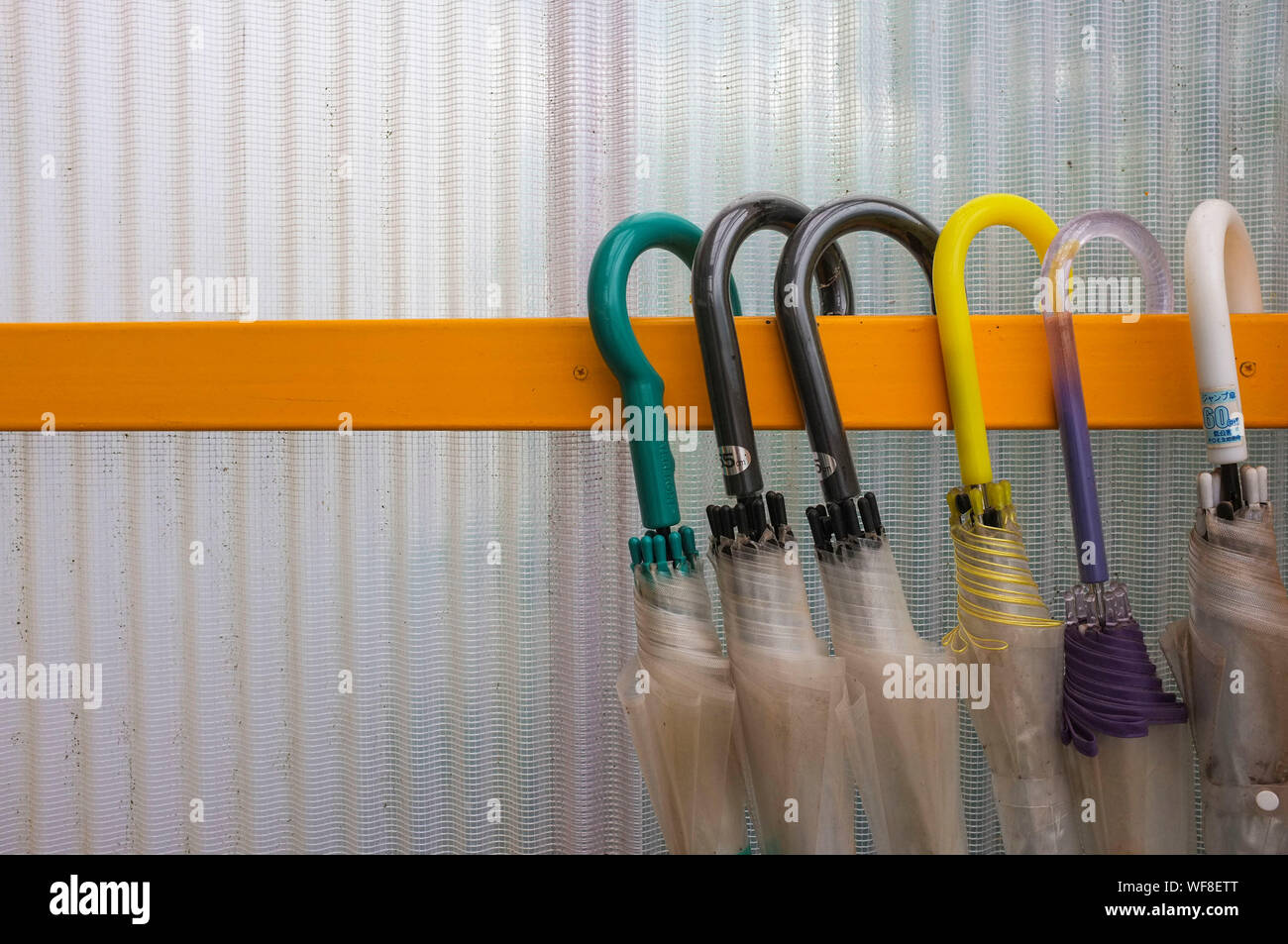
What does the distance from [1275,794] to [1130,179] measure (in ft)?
1.81

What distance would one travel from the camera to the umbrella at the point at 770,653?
1.53ft

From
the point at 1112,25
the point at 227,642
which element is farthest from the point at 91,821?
the point at 1112,25

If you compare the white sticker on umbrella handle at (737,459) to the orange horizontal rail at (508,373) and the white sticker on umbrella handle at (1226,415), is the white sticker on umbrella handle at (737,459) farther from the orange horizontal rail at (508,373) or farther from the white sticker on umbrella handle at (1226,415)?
the white sticker on umbrella handle at (1226,415)

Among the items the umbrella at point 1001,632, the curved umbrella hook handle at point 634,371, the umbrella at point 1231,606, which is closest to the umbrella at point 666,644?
the curved umbrella hook handle at point 634,371

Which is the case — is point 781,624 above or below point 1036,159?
below

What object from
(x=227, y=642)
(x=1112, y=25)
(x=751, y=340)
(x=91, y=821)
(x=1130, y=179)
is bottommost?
(x=91, y=821)

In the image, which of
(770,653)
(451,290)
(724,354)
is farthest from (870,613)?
(451,290)

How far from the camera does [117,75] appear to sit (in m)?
0.79

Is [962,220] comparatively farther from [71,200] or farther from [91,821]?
[91,821]

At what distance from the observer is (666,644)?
0.47m

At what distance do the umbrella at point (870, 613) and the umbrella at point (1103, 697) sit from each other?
8 cm

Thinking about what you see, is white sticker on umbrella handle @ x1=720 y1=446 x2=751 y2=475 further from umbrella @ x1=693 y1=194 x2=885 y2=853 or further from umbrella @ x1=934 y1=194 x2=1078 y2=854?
umbrella @ x1=934 y1=194 x2=1078 y2=854

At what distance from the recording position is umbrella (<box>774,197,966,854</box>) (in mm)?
465

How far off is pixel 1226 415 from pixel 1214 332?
5 centimetres
